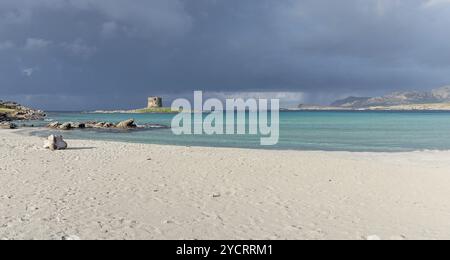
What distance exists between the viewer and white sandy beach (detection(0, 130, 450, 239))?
353 inches

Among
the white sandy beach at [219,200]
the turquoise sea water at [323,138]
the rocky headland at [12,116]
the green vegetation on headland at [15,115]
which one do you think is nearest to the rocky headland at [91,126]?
the turquoise sea water at [323,138]

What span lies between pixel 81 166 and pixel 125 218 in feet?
35.0

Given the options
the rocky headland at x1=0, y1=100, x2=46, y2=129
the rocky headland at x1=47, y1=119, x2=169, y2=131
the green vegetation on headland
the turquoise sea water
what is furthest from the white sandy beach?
the green vegetation on headland

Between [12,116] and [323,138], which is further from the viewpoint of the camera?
[12,116]

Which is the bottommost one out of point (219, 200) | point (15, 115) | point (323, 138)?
point (219, 200)

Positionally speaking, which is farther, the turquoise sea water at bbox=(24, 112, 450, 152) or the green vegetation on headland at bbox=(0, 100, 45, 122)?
the green vegetation on headland at bbox=(0, 100, 45, 122)

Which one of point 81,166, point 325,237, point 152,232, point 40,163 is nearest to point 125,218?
point 152,232

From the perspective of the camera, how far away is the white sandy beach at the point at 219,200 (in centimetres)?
896

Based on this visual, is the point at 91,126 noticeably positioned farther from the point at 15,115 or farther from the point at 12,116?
the point at 15,115

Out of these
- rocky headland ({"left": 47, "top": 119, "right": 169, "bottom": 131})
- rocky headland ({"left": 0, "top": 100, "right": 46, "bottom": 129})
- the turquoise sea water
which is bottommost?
the turquoise sea water

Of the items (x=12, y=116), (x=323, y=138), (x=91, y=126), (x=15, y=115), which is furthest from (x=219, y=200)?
(x=15, y=115)

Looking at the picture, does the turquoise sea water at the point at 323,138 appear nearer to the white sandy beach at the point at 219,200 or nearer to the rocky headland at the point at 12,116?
the rocky headland at the point at 12,116

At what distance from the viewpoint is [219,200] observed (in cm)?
1220

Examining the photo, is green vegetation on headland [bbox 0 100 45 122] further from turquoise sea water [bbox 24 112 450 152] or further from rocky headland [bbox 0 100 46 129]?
turquoise sea water [bbox 24 112 450 152]
